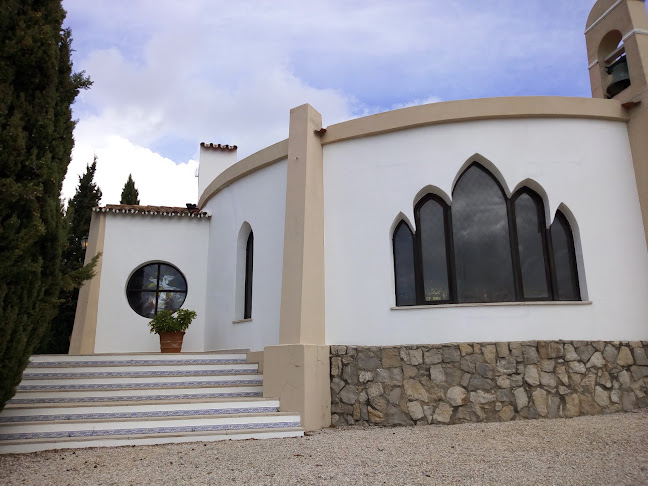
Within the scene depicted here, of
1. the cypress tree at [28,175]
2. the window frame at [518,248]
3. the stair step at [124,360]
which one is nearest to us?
the cypress tree at [28,175]

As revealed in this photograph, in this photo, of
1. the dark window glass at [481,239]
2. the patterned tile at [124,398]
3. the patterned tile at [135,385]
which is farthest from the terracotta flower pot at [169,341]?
the dark window glass at [481,239]

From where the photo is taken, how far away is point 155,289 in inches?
452

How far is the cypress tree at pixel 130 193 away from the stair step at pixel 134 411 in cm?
1460

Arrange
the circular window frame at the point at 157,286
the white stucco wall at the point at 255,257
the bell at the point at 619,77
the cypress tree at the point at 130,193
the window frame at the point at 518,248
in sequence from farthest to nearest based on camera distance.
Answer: the cypress tree at the point at 130,193
the circular window frame at the point at 157,286
the white stucco wall at the point at 255,257
the bell at the point at 619,77
the window frame at the point at 518,248

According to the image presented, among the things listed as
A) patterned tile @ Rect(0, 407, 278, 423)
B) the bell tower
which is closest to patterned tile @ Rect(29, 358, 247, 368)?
patterned tile @ Rect(0, 407, 278, 423)

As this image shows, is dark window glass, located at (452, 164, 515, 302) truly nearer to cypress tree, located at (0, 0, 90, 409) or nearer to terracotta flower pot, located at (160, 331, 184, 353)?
cypress tree, located at (0, 0, 90, 409)

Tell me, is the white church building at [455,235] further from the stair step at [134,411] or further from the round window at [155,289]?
the round window at [155,289]

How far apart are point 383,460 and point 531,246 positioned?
4463 millimetres

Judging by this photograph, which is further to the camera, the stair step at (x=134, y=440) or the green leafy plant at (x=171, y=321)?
the green leafy plant at (x=171, y=321)

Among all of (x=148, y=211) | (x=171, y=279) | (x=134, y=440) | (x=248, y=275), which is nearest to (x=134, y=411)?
(x=134, y=440)

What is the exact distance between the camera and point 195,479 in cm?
463

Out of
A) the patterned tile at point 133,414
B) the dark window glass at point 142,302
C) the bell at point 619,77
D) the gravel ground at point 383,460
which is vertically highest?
the bell at point 619,77

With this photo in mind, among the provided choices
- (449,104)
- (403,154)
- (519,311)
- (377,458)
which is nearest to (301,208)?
(403,154)

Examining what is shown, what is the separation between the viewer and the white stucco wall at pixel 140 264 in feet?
36.2
